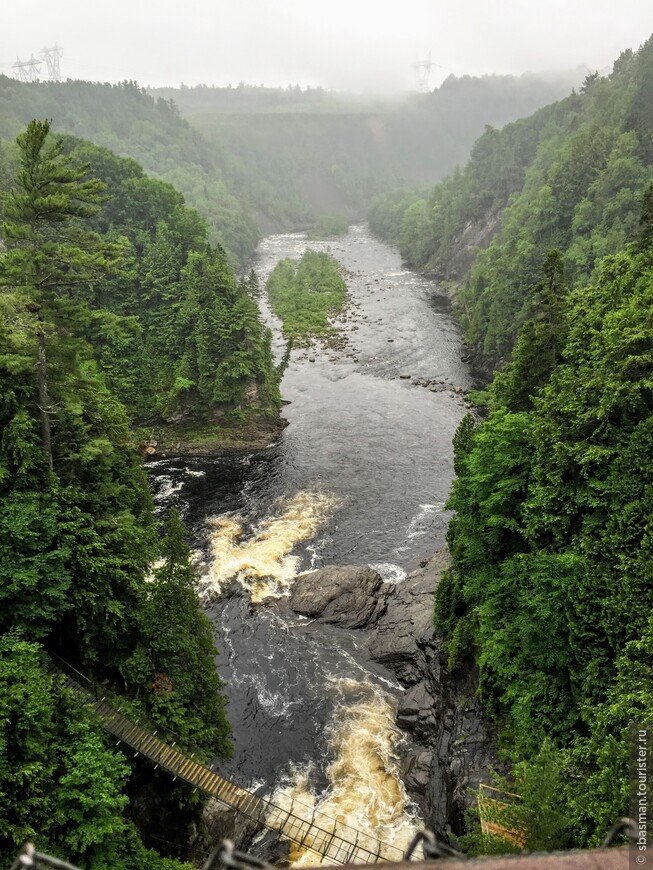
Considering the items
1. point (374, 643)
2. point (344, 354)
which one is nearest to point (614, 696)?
point (374, 643)

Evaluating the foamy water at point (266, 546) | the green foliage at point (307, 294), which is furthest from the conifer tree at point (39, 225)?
the green foliage at point (307, 294)

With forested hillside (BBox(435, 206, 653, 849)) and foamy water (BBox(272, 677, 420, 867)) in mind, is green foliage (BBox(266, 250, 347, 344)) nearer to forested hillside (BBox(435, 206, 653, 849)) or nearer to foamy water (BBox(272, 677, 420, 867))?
forested hillside (BBox(435, 206, 653, 849))

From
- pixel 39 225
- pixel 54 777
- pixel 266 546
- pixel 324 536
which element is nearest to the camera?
pixel 54 777

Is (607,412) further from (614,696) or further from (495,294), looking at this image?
(495,294)

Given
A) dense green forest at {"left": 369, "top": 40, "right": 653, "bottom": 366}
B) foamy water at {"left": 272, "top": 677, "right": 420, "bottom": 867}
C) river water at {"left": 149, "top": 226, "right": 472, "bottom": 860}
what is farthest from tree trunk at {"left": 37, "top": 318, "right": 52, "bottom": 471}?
dense green forest at {"left": 369, "top": 40, "right": 653, "bottom": 366}

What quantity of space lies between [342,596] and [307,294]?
306 ft

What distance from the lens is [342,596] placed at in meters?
40.6

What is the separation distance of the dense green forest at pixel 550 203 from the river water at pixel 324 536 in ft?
41.0

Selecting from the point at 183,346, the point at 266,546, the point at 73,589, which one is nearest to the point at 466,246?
the point at 183,346

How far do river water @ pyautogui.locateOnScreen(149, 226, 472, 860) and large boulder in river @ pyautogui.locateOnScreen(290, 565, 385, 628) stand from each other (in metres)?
1.05

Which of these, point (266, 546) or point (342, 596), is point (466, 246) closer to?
point (266, 546)

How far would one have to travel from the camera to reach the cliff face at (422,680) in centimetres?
2639

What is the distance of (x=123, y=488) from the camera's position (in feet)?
102

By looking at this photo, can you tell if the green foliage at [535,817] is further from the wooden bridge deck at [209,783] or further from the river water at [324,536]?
the river water at [324,536]
